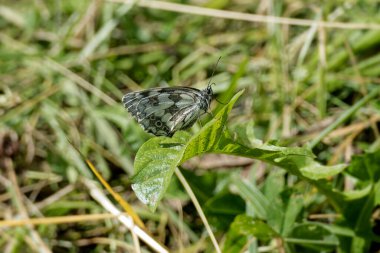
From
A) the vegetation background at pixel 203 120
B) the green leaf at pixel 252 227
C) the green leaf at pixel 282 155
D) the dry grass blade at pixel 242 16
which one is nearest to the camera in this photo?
the green leaf at pixel 282 155

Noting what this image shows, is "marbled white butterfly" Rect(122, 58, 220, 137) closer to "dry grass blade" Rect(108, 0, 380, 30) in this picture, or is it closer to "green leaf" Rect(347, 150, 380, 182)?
"green leaf" Rect(347, 150, 380, 182)

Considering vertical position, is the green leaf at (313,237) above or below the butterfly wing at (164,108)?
below

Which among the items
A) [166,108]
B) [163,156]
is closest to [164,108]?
[166,108]

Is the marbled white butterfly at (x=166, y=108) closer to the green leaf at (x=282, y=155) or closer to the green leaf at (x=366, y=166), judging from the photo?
the green leaf at (x=282, y=155)

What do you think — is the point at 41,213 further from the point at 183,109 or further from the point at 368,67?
the point at 368,67

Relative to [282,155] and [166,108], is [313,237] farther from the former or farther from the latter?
[166,108]

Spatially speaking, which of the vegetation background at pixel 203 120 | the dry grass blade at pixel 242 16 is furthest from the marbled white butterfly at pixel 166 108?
the dry grass blade at pixel 242 16
